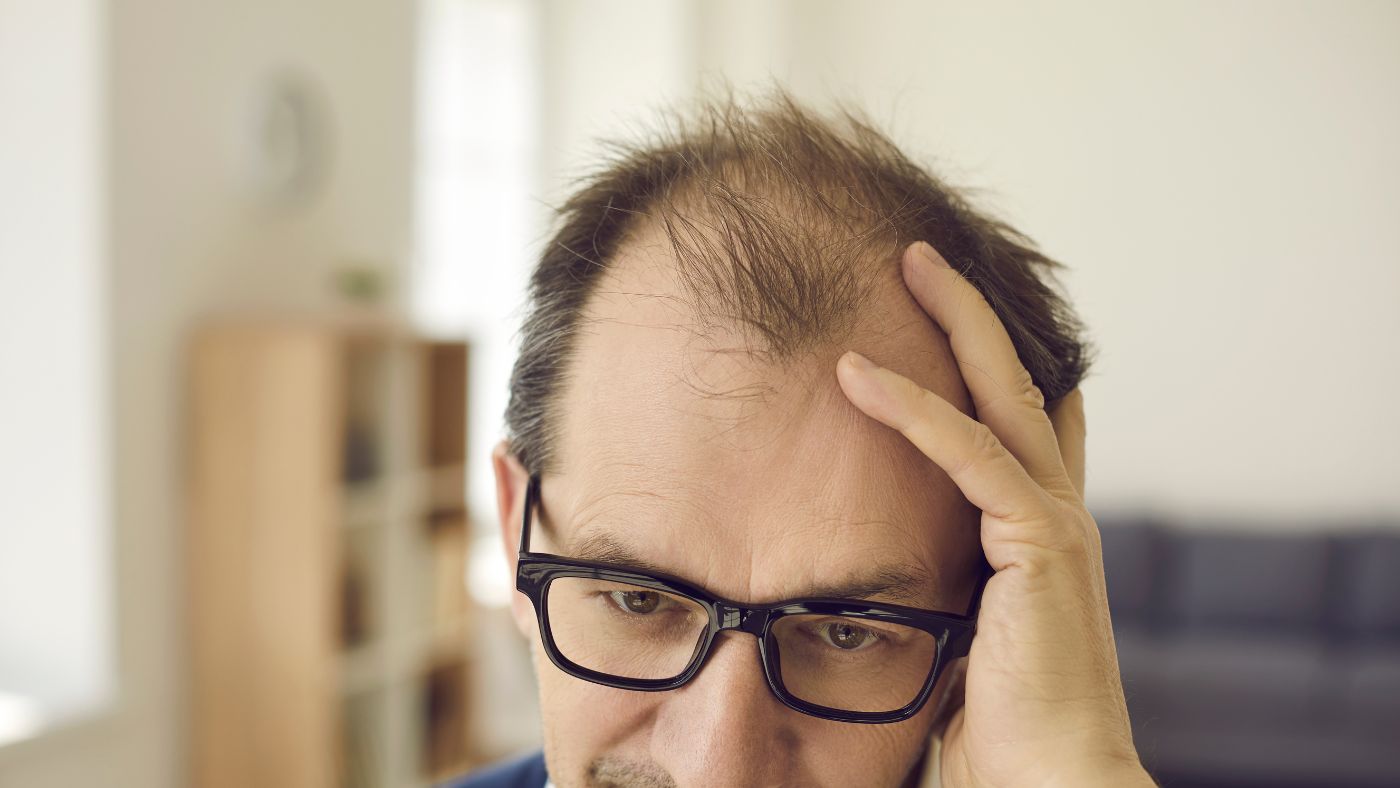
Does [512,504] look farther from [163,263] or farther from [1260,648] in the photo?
[1260,648]

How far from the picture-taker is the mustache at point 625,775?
89 centimetres

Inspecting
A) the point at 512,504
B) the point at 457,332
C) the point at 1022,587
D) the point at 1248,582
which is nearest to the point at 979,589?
the point at 1022,587

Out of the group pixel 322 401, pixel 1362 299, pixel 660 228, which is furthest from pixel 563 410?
pixel 1362 299

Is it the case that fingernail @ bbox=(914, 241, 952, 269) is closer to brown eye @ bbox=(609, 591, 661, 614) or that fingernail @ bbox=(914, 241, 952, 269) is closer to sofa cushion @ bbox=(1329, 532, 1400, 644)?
brown eye @ bbox=(609, 591, 661, 614)

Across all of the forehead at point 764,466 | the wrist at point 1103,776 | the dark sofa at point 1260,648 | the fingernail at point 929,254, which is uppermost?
the fingernail at point 929,254

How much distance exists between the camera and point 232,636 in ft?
9.18

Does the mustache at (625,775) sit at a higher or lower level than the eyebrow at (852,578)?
lower

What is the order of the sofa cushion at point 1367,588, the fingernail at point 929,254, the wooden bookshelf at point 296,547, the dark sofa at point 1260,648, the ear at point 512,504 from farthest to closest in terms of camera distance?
the sofa cushion at point 1367,588 → the dark sofa at point 1260,648 → the wooden bookshelf at point 296,547 → the ear at point 512,504 → the fingernail at point 929,254

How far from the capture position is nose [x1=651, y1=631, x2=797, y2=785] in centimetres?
85

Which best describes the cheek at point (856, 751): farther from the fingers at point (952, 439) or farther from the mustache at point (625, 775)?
the fingers at point (952, 439)

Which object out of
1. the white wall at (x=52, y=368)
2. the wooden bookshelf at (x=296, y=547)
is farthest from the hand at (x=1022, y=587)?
the white wall at (x=52, y=368)

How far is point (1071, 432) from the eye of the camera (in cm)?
102

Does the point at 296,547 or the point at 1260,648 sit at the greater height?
the point at 296,547

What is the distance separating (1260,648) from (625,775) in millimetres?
4489
